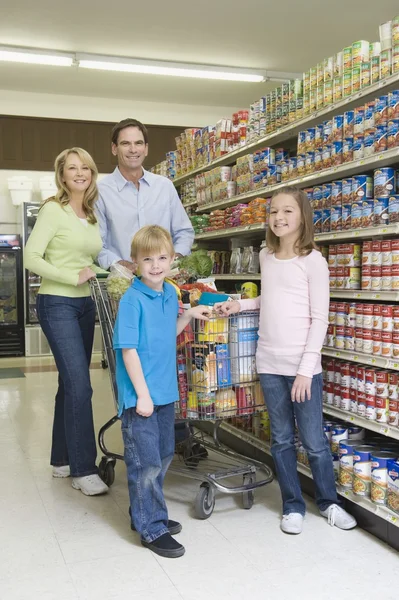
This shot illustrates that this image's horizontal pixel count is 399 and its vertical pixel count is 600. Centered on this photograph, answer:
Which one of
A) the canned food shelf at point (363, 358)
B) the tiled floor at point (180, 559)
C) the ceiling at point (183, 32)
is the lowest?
the tiled floor at point (180, 559)

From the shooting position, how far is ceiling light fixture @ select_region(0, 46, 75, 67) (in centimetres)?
827

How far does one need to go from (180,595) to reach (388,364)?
132 cm

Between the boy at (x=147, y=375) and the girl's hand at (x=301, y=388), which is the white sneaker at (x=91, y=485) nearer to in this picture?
the boy at (x=147, y=375)

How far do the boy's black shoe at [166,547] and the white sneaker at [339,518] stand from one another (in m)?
0.75

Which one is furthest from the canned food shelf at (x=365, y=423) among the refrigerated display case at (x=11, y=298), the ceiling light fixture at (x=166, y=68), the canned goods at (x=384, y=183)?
the refrigerated display case at (x=11, y=298)

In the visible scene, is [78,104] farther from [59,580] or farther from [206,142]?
[59,580]

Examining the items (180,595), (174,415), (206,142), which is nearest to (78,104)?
(206,142)

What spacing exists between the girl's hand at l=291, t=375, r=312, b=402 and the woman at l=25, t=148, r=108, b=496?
4.17 feet

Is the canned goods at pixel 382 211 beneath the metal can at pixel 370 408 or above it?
above

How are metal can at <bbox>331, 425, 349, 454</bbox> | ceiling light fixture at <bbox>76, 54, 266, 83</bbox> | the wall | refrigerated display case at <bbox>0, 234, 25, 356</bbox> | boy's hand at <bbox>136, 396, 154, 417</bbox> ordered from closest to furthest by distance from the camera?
1. boy's hand at <bbox>136, 396, 154, 417</bbox>
2. metal can at <bbox>331, 425, 349, 454</bbox>
3. ceiling light fixture at <bbox>76, 54, 266, 83</bbox>
4. refrigerated display case at <bbox>0, 234, 25, 356</bbox>
5. the wall

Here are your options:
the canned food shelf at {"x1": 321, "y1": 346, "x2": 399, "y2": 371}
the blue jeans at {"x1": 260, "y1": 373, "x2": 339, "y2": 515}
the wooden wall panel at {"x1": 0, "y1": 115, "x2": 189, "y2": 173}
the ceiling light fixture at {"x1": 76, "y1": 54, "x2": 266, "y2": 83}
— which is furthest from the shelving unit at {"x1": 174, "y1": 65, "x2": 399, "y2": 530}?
the wooden wall panel at {"x1": 0, "y1": 115, "x2": 189, "y2": 173}

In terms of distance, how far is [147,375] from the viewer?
114 inches

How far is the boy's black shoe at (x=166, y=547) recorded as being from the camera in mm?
2826

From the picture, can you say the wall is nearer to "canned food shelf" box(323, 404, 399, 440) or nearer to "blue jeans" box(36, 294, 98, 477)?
"blue jeans" box(36, 294, 98, 477)
